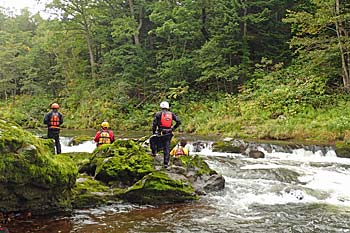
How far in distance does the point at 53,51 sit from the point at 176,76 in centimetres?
1621

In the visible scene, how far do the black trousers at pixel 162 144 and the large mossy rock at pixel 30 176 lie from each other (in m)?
2.74

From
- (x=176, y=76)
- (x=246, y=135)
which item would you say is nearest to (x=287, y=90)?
(x=246, y=135)

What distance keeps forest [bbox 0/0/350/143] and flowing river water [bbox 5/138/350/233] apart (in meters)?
7.11

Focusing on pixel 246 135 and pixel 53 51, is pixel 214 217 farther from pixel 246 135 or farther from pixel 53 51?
pixel 53 51

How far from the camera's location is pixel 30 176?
6457 mm

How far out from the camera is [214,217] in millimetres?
7387

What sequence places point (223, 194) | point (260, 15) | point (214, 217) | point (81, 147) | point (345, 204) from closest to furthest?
1. point (214, 217)
2. point (345, 204)
3. point (223, 194)
4. point (81, 147)
5. point (260, 15)

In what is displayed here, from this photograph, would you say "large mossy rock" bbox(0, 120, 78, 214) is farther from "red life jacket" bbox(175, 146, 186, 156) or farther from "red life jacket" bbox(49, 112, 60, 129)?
"red life jacket" bbox(175, 146, 186, 156)

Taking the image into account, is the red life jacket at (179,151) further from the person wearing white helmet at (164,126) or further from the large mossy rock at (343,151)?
the large mossy rock at (343,151)

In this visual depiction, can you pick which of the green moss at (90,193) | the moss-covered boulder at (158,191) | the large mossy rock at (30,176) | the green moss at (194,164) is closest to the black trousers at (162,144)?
the green moss at (194,164)

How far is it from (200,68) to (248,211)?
20389 mm

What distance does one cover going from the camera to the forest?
818 inches

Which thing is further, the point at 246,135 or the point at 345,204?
the point at 246,135

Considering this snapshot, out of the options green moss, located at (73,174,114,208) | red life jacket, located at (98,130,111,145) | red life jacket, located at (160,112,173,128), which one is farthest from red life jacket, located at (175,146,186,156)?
green moss, located at (73,174,114,208)
